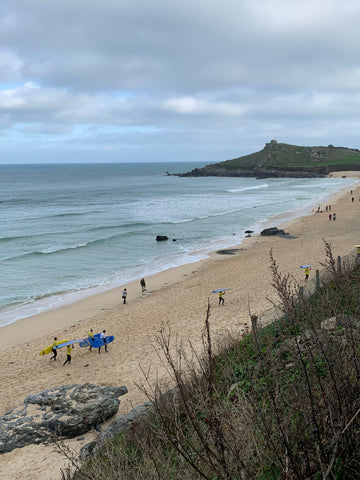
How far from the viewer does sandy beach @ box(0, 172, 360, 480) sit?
36.7 ft

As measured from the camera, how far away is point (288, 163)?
480 ft

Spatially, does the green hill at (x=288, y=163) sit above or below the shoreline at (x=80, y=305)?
above

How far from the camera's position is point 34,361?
48.1 ft

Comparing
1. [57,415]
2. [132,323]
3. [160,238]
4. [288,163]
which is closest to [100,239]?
[160,238]

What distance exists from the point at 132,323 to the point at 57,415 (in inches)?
341

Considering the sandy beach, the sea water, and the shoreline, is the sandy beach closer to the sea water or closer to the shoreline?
the shoreline

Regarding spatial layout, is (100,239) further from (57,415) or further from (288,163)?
(288,163)

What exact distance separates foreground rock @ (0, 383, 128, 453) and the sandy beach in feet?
0.94

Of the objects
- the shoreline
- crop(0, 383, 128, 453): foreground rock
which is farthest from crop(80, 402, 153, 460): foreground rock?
the shoreline

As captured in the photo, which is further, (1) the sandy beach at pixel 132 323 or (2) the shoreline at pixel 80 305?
(2) the shoreline at pixel 80 305

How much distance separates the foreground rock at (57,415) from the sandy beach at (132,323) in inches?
11.2

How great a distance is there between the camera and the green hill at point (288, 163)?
13488cm

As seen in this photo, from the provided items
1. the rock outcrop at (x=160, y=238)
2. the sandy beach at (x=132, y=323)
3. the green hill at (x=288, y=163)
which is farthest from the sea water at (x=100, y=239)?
the green hill at (x=288, y=163)

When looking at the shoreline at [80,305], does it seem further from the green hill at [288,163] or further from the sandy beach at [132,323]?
the green hill at [288,163]
